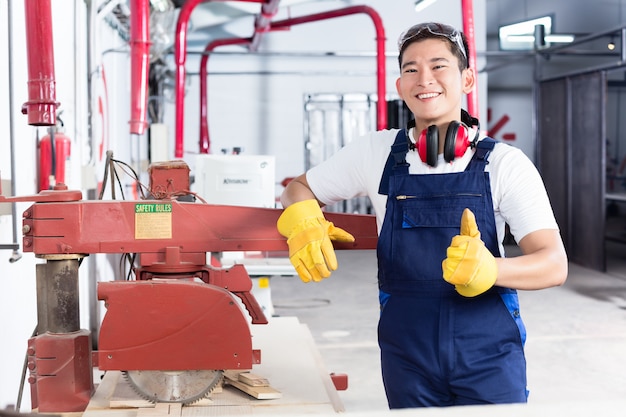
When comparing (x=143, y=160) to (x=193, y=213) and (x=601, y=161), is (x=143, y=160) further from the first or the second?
(x=193, y=213)

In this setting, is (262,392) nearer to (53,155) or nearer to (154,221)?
(154,221)

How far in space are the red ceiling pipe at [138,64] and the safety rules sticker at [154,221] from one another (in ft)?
6.21

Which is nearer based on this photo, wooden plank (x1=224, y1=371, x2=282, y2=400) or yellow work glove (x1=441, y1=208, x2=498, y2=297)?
yellow work glove (x1=441, y1=208, x2=498, y2=297)

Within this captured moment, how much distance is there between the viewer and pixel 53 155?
125 inches

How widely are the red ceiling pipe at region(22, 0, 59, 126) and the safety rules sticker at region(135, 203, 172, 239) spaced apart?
0.42 metres

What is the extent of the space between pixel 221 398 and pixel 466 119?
904 millimetres

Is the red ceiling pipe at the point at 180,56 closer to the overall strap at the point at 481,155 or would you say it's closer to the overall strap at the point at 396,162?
→ the overall strap at the point at 396,162

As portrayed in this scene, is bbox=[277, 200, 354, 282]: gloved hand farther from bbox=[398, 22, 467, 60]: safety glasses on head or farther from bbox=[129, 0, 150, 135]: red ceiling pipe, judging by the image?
bbox=[129, 0, 150, 135]: red ceiling pipe

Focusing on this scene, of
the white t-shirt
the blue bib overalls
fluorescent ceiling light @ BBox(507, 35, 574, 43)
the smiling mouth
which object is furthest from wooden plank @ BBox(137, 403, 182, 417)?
fluorescent ceiling light @ BBox(507, 35, 574, 43)

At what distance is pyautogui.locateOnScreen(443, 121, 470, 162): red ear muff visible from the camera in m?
1.72

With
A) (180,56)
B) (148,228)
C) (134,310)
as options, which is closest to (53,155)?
(148,228)

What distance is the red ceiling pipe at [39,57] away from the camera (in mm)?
1890

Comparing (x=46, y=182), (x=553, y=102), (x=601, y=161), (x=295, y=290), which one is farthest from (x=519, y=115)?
(x=46, y=182)

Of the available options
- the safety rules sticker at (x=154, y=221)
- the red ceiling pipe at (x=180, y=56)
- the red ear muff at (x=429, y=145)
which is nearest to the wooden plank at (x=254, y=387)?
the safety rules sticker at (x=154, y=221)
